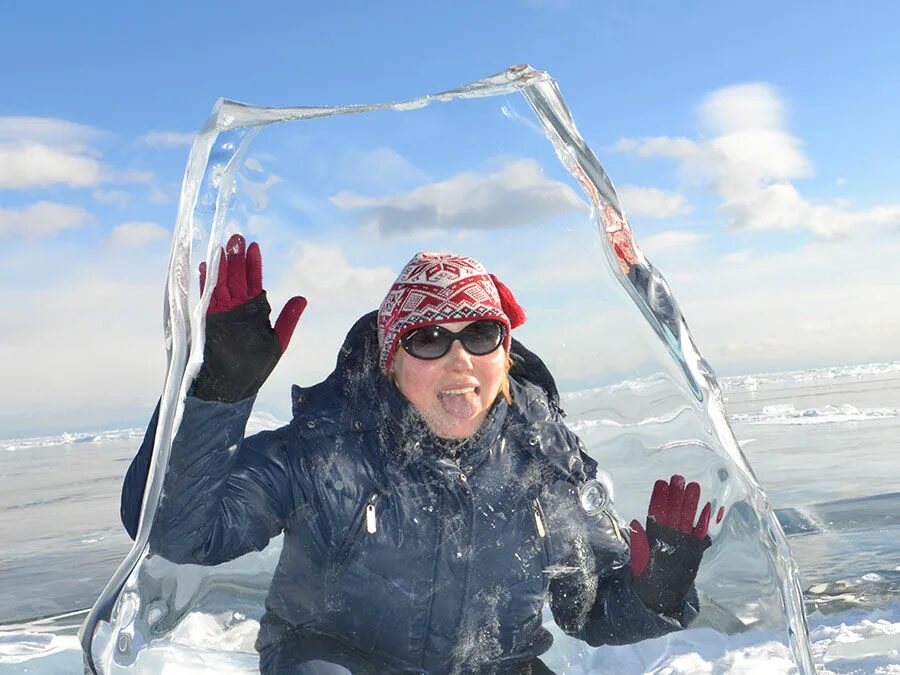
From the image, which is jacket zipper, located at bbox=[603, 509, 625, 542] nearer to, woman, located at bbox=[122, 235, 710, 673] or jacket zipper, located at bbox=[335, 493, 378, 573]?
woman, located at bbox=[122, 235, 710, 673]

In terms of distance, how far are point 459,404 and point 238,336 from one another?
0.61 m

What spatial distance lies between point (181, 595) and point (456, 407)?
0.98 metres

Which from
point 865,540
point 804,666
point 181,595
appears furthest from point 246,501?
point 865,540

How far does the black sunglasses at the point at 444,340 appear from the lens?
7.00ft

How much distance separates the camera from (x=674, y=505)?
2.28 meters

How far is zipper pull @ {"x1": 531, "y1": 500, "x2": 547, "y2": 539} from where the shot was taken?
7.13ft

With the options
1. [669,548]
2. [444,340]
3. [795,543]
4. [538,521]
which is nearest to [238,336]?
[444,340]

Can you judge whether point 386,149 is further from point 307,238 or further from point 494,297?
point 494,297

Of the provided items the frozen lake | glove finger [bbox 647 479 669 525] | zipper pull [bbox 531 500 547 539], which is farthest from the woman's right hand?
glove finger [bbox 647 479 669 525]

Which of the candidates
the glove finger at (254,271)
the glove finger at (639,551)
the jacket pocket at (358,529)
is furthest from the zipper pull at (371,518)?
the glove finger at (639,551)

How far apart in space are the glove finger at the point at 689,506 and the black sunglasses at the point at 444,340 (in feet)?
2.37

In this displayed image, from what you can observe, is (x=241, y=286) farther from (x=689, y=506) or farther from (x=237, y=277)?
(x=689, y=506)

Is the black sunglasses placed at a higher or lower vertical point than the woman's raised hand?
lower

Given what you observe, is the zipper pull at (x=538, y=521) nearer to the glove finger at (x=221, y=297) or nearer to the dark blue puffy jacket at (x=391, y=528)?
the dark blue puffy jacket at (x=391, y=528)
